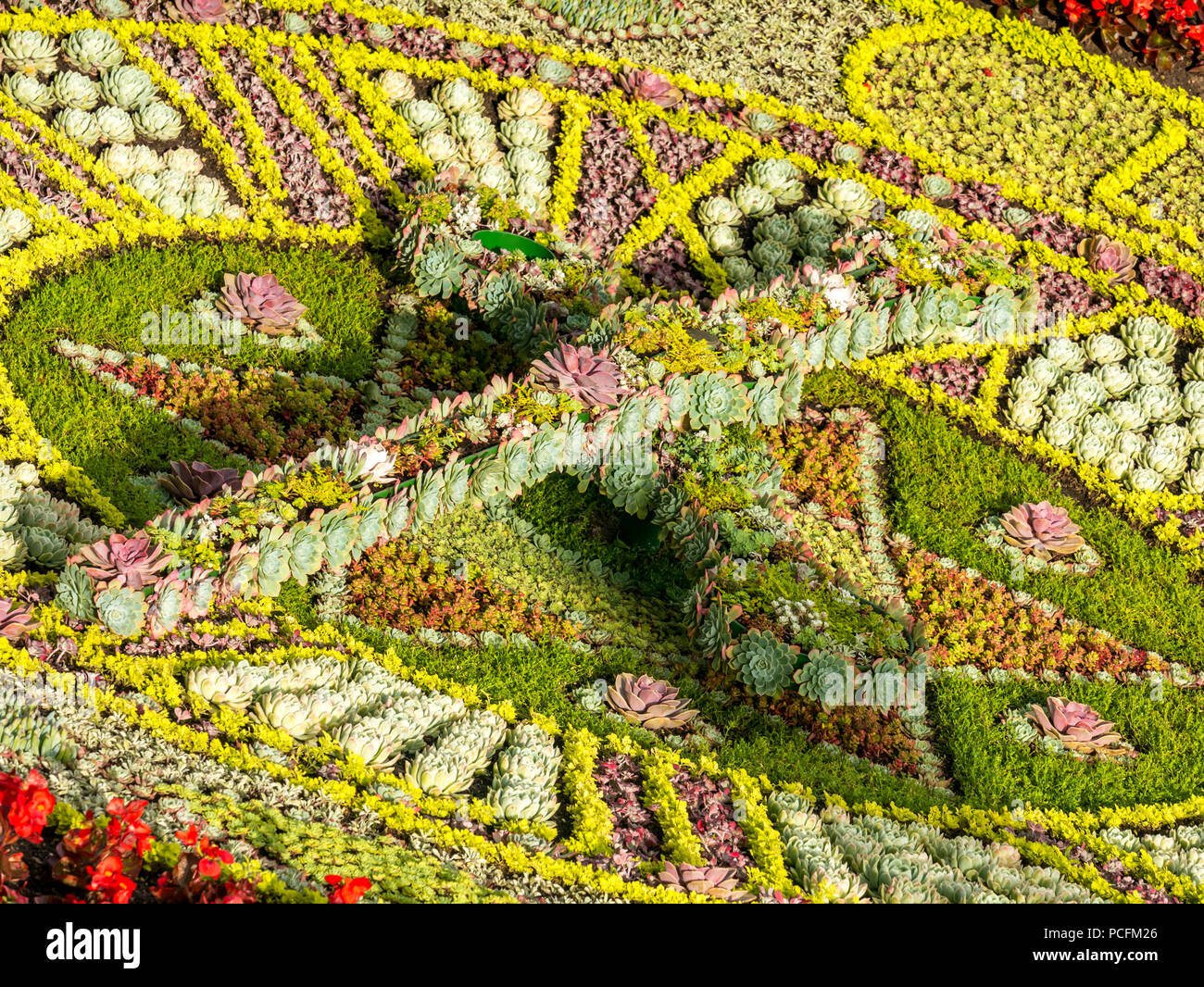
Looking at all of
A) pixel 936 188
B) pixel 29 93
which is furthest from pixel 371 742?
pixel 936 188

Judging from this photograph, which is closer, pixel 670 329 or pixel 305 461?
pixel 305 461

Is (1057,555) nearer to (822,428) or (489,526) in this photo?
(822,428)

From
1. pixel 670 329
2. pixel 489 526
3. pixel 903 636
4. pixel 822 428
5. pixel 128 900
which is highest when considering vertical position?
pixel 670 329

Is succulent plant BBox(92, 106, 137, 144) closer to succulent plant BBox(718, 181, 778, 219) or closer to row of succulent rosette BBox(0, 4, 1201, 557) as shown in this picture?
row of succulent rosette BBox(0, 4, 1201, 557)

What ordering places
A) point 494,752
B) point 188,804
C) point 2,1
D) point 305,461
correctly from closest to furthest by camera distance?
point 188,804
point 494,752
point 305,461
point 2,1

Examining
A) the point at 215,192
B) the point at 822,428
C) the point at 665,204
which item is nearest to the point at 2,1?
the point at 215,192

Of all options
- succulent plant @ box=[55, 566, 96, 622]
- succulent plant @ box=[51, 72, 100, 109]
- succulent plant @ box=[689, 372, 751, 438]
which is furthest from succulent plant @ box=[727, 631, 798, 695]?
succulent plant @ box=[51, 72, 100, 109]

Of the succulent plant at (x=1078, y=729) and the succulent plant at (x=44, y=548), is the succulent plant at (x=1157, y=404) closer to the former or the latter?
the succulent plant at (x=1078, y=729)
